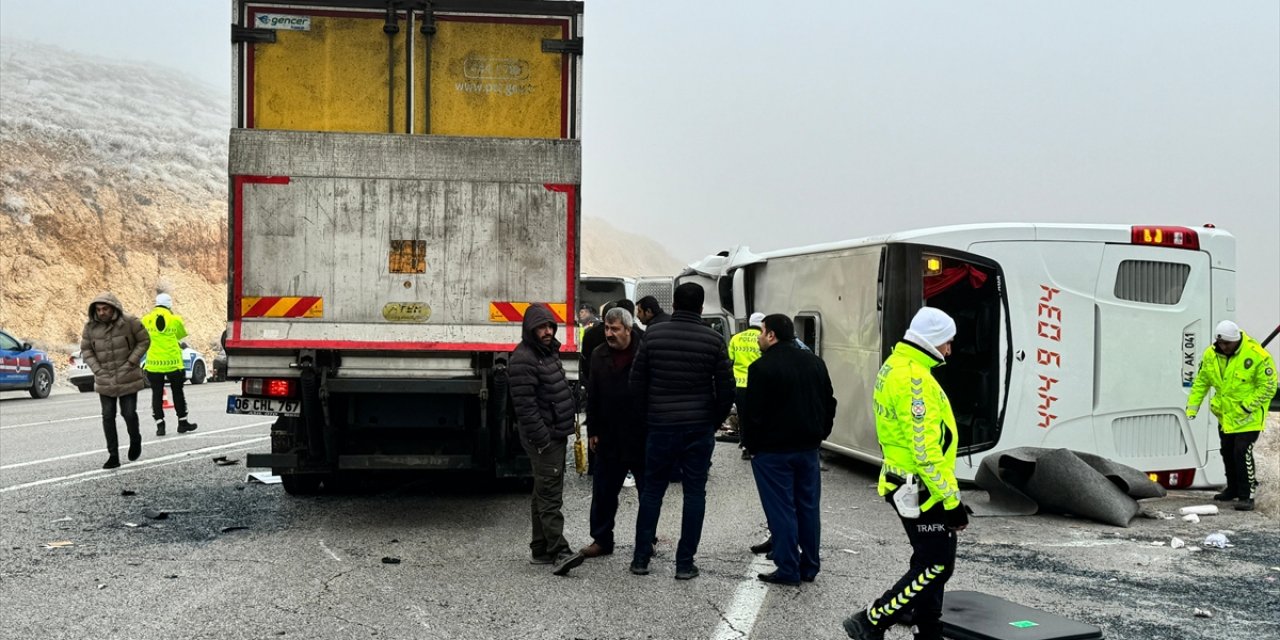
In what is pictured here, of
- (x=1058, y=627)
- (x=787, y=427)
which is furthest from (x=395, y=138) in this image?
(x=1058, y=627)

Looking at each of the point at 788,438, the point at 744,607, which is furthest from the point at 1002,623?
the point at 788,438

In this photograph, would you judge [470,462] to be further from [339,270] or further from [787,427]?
[787,427]

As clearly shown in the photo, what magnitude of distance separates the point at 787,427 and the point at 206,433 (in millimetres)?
11025

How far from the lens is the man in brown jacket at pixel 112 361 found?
38.3 feet

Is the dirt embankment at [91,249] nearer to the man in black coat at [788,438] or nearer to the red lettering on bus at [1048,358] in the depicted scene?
the red lettering on bus at [1048,358]

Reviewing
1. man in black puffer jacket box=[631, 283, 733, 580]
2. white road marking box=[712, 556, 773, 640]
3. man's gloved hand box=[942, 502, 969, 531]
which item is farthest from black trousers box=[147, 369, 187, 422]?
man's gloved hand box=[942, 502, 969, 531]

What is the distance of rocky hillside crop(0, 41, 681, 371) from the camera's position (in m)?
38.3

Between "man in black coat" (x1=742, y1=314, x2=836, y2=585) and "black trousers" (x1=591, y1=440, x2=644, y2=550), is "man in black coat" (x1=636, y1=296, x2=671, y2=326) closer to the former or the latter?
"black trousers" (x1=591, y1=440, x2=644, y2=550)

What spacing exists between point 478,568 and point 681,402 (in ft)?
5.38

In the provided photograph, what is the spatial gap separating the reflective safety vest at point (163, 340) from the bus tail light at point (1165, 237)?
37.3 feet

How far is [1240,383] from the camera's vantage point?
10328 millimetres

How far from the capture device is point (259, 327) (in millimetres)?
8633

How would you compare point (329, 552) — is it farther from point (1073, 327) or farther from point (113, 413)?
point (1073, 327)

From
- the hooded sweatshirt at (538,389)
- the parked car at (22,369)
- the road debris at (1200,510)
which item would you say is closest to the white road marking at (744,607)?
the hooded sweatshirt at (538,389)
